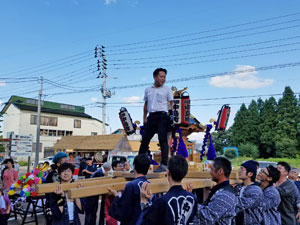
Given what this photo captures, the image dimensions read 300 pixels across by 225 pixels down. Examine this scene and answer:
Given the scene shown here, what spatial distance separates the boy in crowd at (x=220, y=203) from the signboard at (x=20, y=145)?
468 inches

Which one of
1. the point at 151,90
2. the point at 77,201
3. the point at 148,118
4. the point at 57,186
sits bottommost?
the point at 77,201

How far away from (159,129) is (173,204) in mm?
2394

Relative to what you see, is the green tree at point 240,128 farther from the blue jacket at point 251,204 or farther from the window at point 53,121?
the blue jacket at point 251,204

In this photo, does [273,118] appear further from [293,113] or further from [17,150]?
[17,150]

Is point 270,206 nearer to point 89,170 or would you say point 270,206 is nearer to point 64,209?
point 64,209

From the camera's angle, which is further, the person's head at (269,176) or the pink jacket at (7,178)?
the pink jacket at (7,178)

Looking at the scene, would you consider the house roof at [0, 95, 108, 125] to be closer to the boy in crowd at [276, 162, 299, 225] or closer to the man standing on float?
the man standing on float

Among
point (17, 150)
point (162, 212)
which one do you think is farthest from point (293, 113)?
point (162, 212)

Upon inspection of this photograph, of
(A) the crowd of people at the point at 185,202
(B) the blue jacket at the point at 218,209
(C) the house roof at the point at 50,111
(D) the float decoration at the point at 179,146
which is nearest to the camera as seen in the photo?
(A) the crowd of people at the point at 185,202

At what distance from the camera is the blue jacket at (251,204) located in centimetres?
326

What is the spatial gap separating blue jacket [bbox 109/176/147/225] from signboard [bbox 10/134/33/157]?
1126cm

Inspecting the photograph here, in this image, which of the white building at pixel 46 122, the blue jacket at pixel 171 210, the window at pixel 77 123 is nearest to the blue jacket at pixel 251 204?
the blue jacket at pixel 171 210

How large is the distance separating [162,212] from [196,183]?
938 mm

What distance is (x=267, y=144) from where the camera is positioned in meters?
36.3
